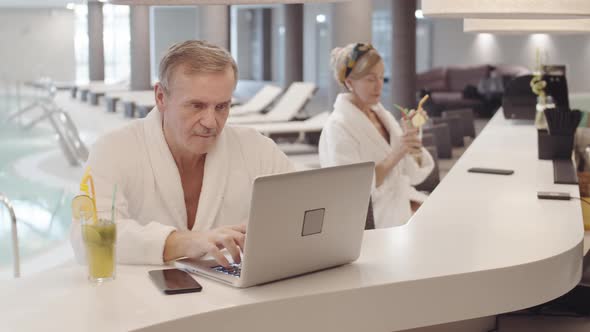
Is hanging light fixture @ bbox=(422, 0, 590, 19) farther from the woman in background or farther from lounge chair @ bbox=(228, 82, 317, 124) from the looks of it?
lounge chair @ bbox=(228, 82, 317, 124)

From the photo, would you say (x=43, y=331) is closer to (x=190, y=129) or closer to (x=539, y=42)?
(x=190, y=129)

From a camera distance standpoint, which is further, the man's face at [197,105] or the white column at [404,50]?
the white column at [404,50]

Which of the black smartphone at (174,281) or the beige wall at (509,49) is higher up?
the beige wall at (509,49)

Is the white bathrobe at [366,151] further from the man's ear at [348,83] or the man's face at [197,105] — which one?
the man's face at [197,105]

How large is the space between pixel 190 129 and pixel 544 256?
1057 millimetres

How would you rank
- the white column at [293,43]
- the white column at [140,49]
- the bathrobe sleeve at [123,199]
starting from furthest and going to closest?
the white column at [293,43]
the white column at [140,49]
the bathrobe sleeve at [123,199]

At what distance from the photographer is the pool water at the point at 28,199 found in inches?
301

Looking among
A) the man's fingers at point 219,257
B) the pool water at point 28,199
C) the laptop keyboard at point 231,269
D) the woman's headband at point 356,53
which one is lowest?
the pool water at point 28,199

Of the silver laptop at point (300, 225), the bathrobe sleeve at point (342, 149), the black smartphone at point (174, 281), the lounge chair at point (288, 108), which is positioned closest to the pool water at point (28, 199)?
the lounge chair at point (288, 108)

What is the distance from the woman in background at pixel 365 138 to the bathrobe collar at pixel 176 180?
1752 mm

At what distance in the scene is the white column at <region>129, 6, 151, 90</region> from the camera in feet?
62.3

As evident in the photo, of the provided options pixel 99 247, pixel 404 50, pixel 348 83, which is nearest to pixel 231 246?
pixel 99 247

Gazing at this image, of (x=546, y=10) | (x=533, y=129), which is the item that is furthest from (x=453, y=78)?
(x=546, y=10)

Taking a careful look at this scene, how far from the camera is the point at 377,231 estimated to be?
2789mm
